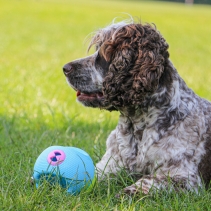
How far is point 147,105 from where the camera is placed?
487 centimetres

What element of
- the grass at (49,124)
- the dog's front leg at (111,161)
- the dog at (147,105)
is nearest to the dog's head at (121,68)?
the dog at (147,105)

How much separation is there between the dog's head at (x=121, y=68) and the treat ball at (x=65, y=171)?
0.66m

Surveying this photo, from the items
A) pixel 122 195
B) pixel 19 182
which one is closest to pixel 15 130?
pixel 19 182

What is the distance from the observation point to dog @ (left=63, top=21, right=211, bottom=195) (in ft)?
15.5

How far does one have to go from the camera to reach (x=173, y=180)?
4.61 m

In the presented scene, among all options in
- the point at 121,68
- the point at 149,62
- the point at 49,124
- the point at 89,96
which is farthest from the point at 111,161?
the point at 49,124

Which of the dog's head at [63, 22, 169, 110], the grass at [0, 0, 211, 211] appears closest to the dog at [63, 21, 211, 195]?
the dog's head at [63, 22, 169, 110]

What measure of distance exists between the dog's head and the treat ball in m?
0.66

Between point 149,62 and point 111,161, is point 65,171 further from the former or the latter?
point 149,62

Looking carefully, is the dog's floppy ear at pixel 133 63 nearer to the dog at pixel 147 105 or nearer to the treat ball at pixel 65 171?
the dog at pixel 147 105

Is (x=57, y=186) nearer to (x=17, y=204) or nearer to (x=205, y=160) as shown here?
(x=17, y=204)

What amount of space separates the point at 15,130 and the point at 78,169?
283cm

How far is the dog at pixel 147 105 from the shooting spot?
4711 millimetres

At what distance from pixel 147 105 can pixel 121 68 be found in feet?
1.40
